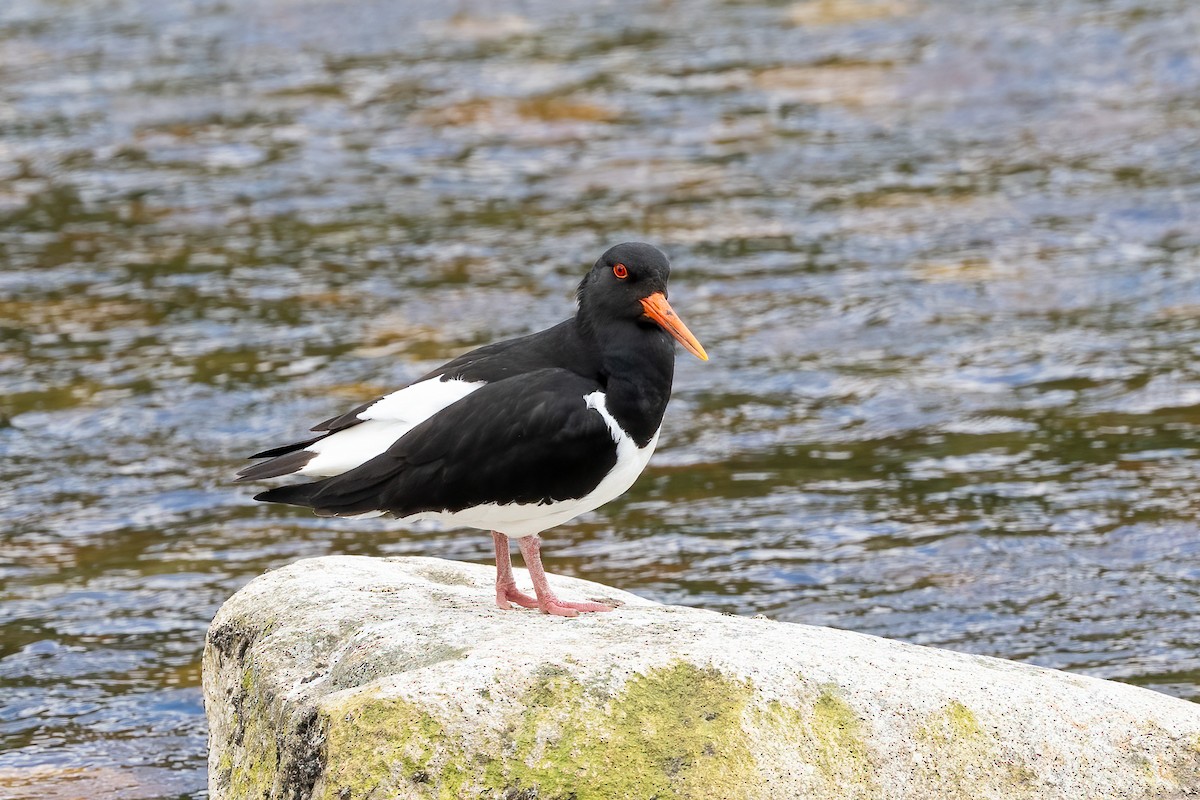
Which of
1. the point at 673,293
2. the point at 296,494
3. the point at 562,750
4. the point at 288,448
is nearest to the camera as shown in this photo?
the point at 562,750

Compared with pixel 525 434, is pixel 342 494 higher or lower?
lower

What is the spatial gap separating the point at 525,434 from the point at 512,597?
65cm

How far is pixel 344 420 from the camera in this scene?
5.95 metres

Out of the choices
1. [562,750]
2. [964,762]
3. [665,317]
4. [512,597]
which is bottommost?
[964,762]

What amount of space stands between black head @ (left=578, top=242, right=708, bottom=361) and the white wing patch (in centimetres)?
50

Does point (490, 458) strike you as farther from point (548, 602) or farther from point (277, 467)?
point (277, 467)

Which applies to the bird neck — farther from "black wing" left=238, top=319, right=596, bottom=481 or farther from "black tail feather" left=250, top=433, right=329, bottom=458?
"black tail feather" left=250, top=433, right=329, bottom=458

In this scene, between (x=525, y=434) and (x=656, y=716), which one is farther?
(x=525, y=434)

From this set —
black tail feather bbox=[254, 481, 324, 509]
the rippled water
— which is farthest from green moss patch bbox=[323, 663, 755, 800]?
the rippled water

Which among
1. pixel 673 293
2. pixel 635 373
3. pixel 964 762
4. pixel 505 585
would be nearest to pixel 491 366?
pixel 635 373

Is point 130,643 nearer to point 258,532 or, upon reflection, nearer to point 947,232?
point 258,532

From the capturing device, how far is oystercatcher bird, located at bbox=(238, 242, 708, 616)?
18.4 ft

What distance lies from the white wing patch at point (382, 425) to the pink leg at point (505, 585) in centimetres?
52

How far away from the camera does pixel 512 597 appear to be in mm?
5906
